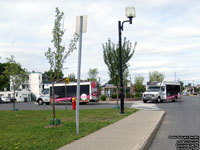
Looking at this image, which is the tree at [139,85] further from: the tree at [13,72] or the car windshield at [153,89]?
the tree at [13,72]

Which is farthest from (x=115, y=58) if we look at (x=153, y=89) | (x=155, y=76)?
(x=155, y=76)

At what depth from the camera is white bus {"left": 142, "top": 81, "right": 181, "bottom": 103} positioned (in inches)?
1361

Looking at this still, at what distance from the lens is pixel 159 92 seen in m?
34.9

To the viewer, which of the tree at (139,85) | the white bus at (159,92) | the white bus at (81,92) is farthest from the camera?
the tree at (139,85)

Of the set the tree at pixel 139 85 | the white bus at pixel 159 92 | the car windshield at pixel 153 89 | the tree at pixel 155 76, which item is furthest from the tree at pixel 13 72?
the tree at pixel 155 76

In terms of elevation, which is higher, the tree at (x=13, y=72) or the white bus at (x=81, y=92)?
the tree at (x=13, y=72)

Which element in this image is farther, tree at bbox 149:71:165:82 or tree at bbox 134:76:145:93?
tree at bbox 149:71:165:82

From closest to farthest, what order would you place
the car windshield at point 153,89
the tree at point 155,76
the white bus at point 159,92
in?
the white bus at point 159,92, the car windshield at point 153,89, the tree at point 155,76

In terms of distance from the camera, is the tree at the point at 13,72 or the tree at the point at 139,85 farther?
the tree at the point at 139,85

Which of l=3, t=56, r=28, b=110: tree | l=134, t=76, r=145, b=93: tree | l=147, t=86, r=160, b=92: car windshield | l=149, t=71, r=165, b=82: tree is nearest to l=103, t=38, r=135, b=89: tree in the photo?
l=3, t=56, r=28, b=110: tree

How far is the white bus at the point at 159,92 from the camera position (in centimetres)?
3456

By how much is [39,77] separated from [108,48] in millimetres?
72719

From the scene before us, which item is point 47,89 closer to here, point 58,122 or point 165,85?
point 165,85

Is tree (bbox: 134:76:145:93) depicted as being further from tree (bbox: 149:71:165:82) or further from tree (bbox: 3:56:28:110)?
tree (bbox: 3:56:28:110)
